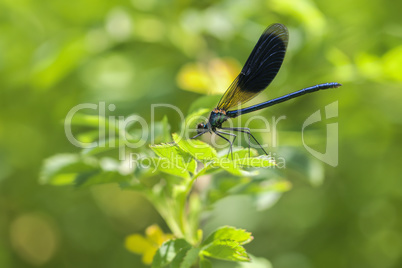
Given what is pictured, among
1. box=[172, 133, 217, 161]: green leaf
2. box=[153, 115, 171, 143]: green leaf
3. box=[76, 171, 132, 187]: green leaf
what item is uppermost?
box=[153, 115, 171, 143]: green leaf

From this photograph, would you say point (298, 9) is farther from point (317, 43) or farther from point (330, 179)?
point (330, 179)

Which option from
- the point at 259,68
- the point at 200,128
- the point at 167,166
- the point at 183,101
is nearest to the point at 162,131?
the point at 167,166

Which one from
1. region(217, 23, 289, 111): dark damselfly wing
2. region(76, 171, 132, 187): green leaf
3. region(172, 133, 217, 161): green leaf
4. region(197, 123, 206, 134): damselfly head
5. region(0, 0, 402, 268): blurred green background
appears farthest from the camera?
region(0, 0, 402, 268): blurred green background

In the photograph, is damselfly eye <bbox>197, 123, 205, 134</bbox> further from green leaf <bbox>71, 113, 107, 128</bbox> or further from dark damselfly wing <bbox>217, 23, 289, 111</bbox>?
green leaf <bbox>71, 113, 107, 128</bbox>

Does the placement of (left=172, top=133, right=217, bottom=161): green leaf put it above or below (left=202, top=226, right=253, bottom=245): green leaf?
above

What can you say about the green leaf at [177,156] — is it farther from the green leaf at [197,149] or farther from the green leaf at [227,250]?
the green leaf at [227,250]

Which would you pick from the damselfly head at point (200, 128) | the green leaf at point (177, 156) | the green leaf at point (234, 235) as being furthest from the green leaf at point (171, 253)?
the damselfly head at point (200, 128)

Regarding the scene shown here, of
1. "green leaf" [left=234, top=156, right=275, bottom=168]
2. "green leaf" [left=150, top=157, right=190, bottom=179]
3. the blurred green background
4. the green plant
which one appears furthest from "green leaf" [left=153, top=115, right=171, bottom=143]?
the blurred green background
